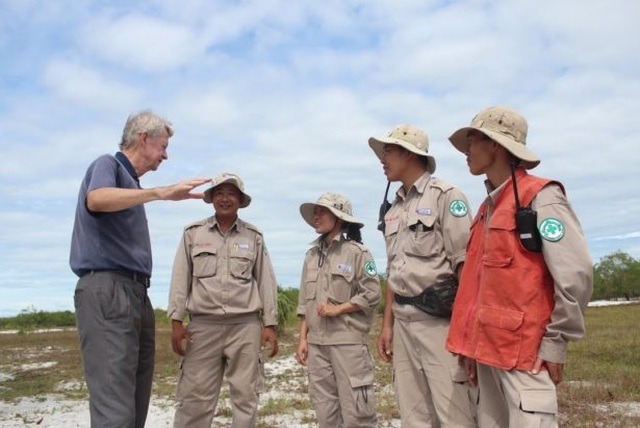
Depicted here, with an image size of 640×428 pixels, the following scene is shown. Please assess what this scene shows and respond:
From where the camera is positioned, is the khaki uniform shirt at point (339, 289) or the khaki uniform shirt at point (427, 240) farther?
the khaki uniform shirt at point (339, 289)

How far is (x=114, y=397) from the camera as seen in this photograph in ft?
10.9

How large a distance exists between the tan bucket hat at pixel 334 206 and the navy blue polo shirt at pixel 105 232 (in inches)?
Result: 76.1

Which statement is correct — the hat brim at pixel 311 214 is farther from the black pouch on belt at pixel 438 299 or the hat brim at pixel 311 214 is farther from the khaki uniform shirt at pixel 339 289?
the black pouch on belt at pixel 438 299

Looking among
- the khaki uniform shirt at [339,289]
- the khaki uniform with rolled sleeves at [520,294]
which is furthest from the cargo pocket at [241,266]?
the khaki uniform with rolled sleeves at [520,294]

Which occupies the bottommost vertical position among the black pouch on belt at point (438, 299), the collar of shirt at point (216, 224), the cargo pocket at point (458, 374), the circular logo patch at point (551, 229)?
the cargo pocket at point (458, 374)

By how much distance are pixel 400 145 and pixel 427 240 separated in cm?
67

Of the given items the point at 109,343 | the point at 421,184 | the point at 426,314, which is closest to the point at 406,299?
the point at 426,314

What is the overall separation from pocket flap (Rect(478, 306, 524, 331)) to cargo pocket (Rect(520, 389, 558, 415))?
0.28 metres

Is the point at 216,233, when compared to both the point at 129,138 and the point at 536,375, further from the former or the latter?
the point at 536,375

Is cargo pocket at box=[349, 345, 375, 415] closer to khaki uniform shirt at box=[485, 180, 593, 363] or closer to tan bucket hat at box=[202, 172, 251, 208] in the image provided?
tan bucket hat at box=[202, 172, 251, 208]

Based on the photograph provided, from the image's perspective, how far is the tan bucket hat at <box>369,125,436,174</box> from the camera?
393 centimetres

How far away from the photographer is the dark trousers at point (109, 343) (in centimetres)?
331

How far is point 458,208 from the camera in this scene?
3.75 metres

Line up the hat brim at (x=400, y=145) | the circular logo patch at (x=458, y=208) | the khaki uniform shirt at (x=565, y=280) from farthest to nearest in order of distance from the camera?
the hat brim at (x=400, y=145) → the circular logo patch at (x=458, y=208) → the khaki uniform shirt at (x=565, y=280)
